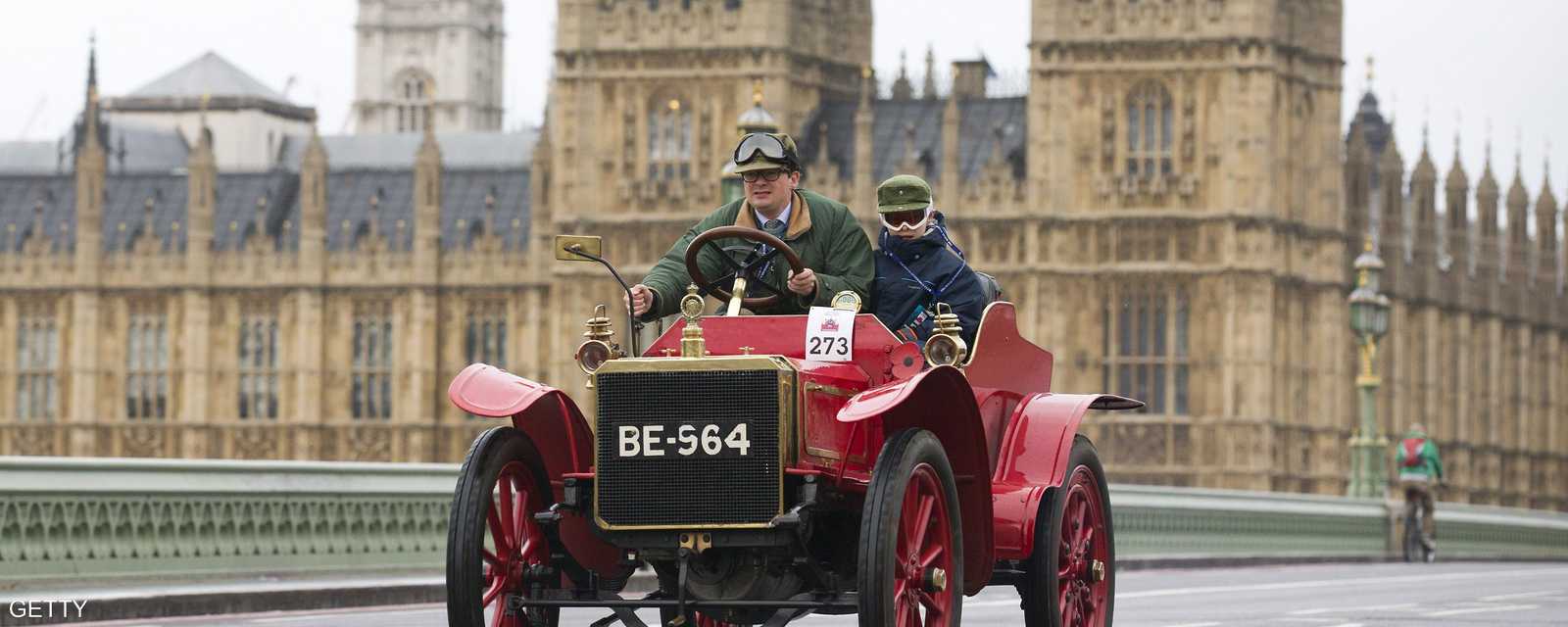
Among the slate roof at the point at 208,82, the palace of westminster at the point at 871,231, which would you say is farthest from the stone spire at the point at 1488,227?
the slate roof at the point at 208,82

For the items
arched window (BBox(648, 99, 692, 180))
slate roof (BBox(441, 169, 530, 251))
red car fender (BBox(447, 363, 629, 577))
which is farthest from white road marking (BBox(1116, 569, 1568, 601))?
slate roof (BBox(441, 169, 530, 251))

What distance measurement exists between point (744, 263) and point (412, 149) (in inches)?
3036

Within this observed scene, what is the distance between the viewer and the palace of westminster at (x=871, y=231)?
180 ft

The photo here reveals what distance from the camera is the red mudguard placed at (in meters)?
11.2

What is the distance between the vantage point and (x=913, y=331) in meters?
11.5

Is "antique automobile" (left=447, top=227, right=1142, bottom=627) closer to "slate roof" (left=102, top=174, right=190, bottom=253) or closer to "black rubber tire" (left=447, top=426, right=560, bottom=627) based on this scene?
"black rubber tire" (left=447, top=426, right=560, bottom=627)

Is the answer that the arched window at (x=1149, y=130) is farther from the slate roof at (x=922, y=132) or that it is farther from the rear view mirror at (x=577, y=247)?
the rear view mirror at (x=577, y=247)

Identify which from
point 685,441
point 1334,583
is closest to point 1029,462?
point 685,441

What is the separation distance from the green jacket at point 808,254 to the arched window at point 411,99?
10733 centimetres

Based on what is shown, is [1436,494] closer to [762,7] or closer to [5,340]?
[762,7]

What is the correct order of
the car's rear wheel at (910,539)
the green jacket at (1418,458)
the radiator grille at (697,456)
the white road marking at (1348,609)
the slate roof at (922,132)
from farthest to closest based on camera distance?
the slate roof at (922,132) → the green jacket at (1418,458) → the white road marking at (1348,609) → the radiator grille at (697,456) → the car's rear wheel at (910,539)

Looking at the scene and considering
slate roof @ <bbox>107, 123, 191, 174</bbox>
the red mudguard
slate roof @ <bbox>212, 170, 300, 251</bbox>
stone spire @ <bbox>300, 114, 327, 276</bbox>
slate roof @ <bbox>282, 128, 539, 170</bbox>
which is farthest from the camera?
slate roof @ <bbox>282, 128, 539, 170</bbox>

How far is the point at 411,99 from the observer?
119312 mm

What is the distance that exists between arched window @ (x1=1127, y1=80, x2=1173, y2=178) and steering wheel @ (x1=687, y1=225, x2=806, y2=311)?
43.9 meters
